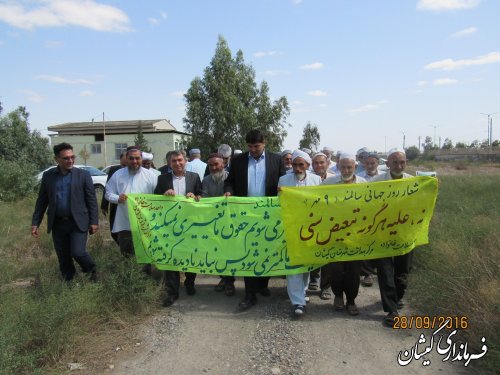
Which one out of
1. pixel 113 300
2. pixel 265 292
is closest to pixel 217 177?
pixel 265 292

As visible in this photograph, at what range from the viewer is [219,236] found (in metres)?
5.07

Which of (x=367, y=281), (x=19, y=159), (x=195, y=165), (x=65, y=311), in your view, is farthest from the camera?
(x=19, y=159)

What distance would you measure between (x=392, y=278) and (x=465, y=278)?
2.64 ft

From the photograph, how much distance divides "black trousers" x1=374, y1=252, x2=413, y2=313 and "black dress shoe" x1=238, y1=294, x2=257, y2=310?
153cm

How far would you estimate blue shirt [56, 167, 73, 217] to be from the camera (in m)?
4.92

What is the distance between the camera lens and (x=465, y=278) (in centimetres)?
455

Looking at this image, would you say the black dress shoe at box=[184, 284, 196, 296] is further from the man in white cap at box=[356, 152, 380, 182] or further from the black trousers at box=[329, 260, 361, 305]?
the man in white cap at box=[356, 152, 380, 182]

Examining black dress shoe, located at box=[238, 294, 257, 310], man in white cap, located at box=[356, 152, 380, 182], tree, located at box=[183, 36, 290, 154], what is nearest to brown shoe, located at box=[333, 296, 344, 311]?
black dress shoe, located at box=[238, 294, 257, 310]

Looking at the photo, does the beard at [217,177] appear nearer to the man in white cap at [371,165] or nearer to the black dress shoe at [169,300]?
the black dress shoe at [169,300]

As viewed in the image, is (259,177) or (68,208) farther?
(259,177)

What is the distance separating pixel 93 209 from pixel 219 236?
162 cm

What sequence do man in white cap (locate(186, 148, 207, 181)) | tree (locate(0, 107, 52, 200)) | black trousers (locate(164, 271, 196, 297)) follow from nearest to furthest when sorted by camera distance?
black trousers (locate(164, 271, 196, 297)), man in white cap (locate(186, 148, 207, 181)), tree (locate(0, 107, 52, 200))
